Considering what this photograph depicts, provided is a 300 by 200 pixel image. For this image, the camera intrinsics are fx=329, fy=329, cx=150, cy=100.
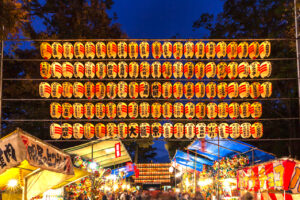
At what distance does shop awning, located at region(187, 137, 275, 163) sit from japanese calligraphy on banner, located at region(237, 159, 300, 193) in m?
2.00

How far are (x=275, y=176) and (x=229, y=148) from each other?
674 cm

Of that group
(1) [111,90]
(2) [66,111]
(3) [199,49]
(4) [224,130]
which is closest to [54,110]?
(2) [66,111]

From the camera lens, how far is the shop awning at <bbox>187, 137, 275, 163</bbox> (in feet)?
44.6

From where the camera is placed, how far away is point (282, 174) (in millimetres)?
8500

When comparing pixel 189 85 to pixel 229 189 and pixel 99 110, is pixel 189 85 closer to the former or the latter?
pixel 99 110

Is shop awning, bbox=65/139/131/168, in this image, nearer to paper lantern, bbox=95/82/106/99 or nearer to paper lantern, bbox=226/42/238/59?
paper lantern, bbox=95/82/106/99

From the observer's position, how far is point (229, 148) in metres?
15.7

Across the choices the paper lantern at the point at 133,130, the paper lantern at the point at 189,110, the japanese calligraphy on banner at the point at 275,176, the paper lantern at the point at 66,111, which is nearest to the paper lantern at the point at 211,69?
the paper lantern at the point at 189,110

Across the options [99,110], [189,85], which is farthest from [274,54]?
[99,110]

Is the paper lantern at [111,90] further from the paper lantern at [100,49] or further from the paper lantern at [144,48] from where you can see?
the paper lantern at [144,48]

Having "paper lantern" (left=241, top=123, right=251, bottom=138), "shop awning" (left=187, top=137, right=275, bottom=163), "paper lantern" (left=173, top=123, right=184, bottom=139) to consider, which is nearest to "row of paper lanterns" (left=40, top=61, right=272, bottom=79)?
"paper lantern" (left=241, top=123, right=251, bottom=138)

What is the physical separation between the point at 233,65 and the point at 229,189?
5.52m

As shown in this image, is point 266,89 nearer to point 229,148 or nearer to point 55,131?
point 229,148

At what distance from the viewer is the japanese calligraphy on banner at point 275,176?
819 cm
